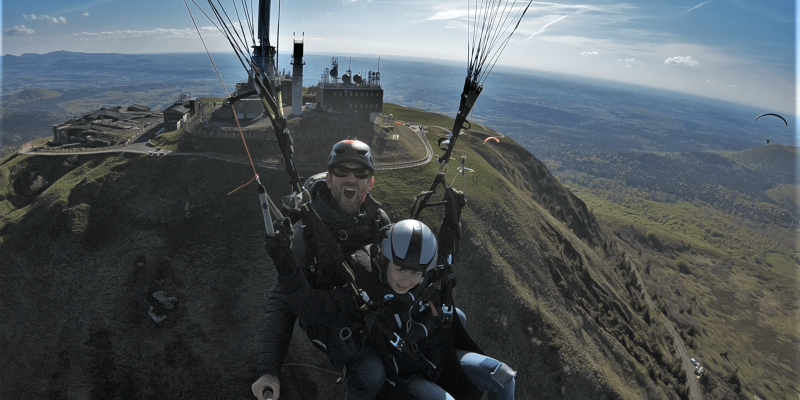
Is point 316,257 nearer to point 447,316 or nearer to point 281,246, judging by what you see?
point 281,246

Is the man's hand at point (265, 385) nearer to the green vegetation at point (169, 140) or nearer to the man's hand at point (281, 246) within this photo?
the man's hand at point (281, 246)

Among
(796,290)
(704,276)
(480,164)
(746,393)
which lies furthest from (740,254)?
(480,164)

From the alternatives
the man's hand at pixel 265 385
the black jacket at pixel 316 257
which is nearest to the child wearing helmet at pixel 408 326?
the black jacket at pixel 316 257

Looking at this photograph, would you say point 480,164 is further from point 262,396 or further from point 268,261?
point 262,396

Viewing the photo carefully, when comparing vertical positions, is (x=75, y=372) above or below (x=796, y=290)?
above

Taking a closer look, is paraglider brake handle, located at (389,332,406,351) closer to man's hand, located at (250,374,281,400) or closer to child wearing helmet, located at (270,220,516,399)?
child wearing helmet, located at (270,220,516,399)

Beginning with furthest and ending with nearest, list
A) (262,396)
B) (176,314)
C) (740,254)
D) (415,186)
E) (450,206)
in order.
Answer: (740,254) < (415,186) < (176,314) < (450,206) < (262,396)

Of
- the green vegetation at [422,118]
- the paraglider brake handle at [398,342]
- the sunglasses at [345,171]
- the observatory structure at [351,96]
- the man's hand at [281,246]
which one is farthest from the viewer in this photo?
the green vegetation at [422,118]
